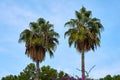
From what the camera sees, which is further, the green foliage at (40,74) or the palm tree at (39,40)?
the green foliage at (40,74)

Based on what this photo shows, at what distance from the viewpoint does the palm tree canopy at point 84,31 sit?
5125cm

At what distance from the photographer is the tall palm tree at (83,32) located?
51.2 m

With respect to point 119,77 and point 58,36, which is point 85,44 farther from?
point 119,77

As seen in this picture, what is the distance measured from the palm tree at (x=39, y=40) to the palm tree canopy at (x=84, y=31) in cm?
381

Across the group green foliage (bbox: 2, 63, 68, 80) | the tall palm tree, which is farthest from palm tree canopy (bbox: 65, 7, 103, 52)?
green foliage (bbox: 2, 63, 68, 80)

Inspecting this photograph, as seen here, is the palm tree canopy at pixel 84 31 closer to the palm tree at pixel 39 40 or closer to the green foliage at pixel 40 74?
the palm tree at pixel 39 40

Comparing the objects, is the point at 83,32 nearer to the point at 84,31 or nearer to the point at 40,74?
the point at 84,31

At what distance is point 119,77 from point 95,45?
20723mm

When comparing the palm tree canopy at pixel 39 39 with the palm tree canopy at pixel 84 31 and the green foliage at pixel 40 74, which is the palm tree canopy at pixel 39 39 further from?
the green foliage at pixel 40 74

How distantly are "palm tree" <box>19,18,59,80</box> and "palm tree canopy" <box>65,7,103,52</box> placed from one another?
3.81m

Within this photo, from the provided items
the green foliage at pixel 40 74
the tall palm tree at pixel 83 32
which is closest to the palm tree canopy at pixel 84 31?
the tall palm tree at pixel 83 32

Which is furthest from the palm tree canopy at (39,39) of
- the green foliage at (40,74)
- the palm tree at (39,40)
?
the green foliage at (40,74)

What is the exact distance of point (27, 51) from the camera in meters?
55.8

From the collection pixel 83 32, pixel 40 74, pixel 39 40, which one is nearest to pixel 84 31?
pixel 83 32
